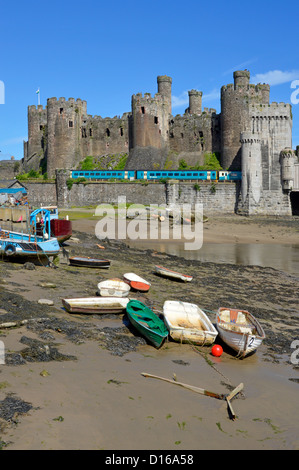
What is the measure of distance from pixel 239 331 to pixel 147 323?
2371mm

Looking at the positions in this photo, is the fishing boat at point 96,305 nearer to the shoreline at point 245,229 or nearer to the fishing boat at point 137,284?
the fishing boat at point 137,284

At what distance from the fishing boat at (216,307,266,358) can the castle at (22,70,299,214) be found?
3964cm

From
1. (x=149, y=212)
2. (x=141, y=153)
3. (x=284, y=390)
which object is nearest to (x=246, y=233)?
(x=149, y=212)

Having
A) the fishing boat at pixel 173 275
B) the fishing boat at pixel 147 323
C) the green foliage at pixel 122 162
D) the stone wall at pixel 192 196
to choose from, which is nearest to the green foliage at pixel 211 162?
the stone wall at pixel 192 196

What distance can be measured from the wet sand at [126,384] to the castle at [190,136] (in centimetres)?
3879

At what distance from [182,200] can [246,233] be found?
46.4ft

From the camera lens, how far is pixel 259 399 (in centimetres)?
856

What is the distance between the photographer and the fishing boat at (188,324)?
11328 mm

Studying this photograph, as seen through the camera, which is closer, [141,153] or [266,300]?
[266,300]

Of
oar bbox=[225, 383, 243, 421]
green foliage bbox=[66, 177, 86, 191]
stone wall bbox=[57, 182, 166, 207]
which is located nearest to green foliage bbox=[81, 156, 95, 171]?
green foliage bbox=[66, 177, 86, 191]

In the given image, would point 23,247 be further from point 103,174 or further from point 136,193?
point 103,174

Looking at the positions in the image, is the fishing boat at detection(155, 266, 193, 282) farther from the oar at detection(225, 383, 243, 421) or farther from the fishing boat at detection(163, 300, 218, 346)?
the oar at detection(225, 383, 243, 421)
